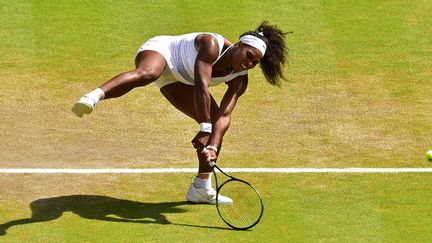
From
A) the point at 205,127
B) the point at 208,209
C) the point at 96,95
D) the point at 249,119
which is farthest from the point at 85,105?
the point at 249,119

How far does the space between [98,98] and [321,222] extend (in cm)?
272

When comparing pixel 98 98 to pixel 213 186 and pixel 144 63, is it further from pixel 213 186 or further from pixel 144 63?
pixel 213 186

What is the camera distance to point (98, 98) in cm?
1327

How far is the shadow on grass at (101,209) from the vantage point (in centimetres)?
1374

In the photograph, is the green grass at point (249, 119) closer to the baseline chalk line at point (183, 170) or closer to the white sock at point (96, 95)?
the baseline chalk line at point (183, 170)

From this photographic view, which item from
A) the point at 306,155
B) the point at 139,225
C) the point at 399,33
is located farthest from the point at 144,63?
the point at 399,33

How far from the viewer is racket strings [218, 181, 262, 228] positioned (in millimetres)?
13477

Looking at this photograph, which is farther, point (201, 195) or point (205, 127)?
point (201, 195)

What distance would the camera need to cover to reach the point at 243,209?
13648mm

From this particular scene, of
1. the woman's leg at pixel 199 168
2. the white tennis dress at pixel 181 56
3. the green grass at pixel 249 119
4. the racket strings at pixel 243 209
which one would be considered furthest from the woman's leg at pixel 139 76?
the racket strings at pixel 243 209

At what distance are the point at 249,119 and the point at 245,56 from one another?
3332 mm

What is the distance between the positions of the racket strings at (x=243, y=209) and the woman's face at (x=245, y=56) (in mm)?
1362

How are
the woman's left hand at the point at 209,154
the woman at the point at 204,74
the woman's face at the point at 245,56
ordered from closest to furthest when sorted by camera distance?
the woman's left hand at the point at 209,154 → the woman at the point at 204,74 → the woman's face at the point at 245,56

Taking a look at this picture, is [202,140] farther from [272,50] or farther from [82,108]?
[272,50]
